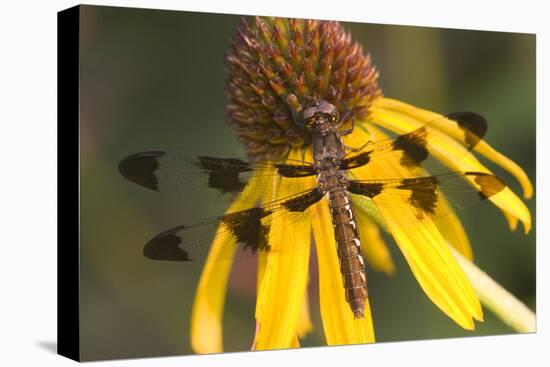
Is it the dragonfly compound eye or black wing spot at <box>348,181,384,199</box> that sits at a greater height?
the dragonfly compound eye

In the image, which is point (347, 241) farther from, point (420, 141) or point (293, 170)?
point (420, 141)

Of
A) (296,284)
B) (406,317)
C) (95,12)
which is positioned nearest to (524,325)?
(406,317)

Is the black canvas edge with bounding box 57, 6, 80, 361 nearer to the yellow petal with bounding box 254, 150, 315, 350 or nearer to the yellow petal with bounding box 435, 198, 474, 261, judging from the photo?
the yellow petal with bounding box 254, 150, 315, 350

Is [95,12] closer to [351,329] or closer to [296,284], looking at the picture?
[296,284]

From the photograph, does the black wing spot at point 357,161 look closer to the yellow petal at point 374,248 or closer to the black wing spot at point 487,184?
the yellow petal at point 374,248

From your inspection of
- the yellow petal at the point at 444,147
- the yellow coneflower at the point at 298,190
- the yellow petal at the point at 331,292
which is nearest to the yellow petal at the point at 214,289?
the yellow coneflower at the point at 298,190

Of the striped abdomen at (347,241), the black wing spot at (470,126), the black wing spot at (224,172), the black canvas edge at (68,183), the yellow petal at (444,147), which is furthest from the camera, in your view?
the black wing spot at (470,126)

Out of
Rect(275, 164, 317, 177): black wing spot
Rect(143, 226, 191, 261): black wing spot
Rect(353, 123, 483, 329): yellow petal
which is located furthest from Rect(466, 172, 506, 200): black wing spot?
Rect(143, 226, 191, 261): black wing spot
